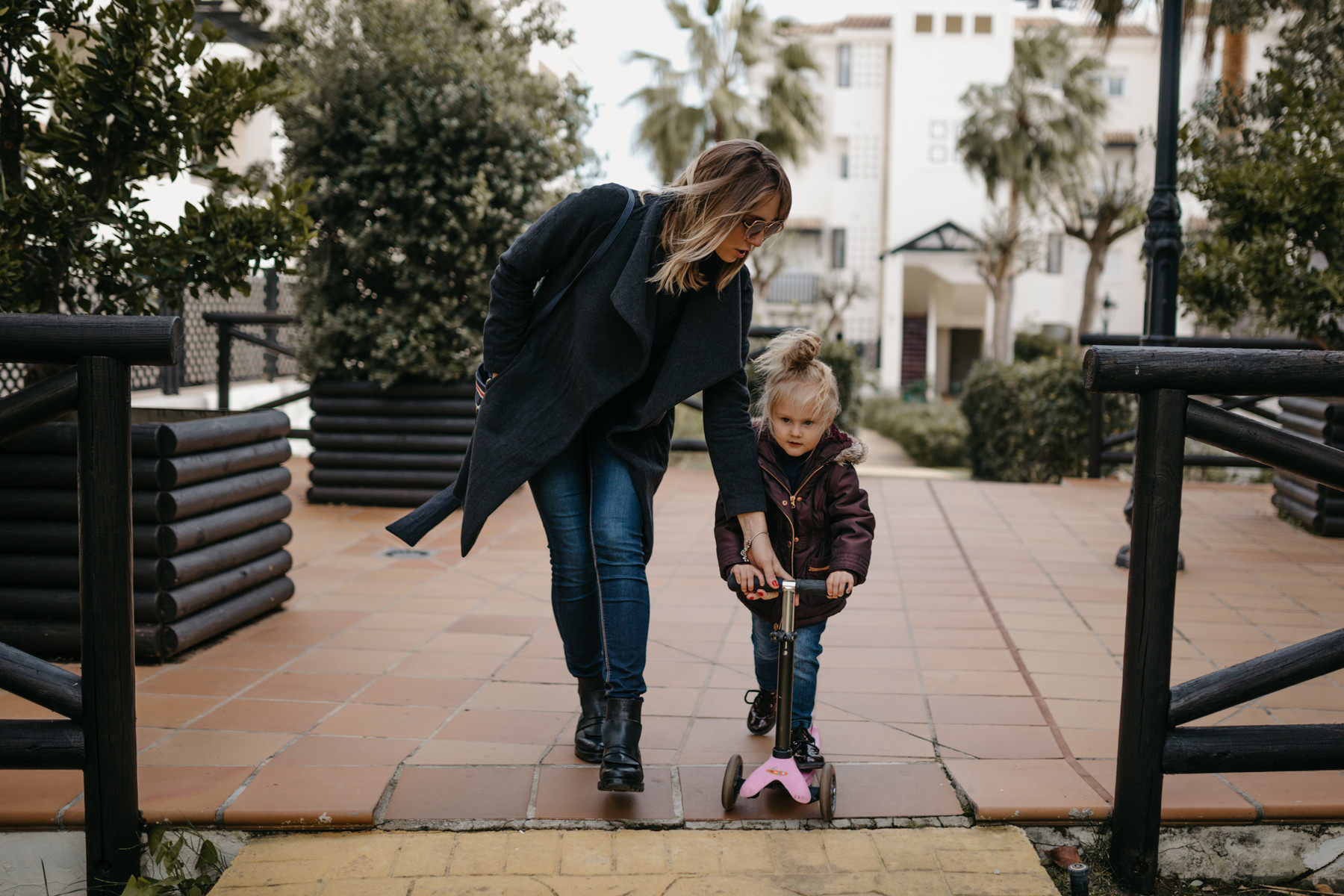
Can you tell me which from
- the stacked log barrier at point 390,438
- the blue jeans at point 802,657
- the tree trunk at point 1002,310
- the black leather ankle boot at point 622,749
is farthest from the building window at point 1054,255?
the black leather ankle boot at point 622,749

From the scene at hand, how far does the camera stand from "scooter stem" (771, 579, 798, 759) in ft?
7.54

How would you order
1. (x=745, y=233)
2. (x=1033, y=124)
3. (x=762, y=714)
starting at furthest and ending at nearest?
(x=1033, y=124) → (x=762, y=714) → (x=745, y=233)

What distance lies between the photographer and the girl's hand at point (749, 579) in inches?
95.7

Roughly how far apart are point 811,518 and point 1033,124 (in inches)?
1065

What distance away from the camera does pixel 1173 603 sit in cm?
227

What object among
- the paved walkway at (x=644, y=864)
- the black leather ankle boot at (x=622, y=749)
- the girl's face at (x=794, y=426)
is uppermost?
the girl's face at (x=794, y=426)

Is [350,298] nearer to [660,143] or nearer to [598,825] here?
[598,825]

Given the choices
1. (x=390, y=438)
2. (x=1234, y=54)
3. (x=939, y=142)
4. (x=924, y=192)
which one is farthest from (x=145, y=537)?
(x=939, y=142)

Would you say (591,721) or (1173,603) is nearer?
(1173,603)

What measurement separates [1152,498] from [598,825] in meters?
1.43

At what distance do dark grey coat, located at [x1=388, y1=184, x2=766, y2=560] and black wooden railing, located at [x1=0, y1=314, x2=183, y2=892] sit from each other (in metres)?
0.65

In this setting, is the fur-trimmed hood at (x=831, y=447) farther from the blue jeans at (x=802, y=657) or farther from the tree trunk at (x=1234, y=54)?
the tree trunk at (x=1234, y=54)

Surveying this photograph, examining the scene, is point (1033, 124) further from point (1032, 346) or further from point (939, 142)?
point (1032, 346)

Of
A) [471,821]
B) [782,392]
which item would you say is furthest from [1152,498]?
[471,821]
